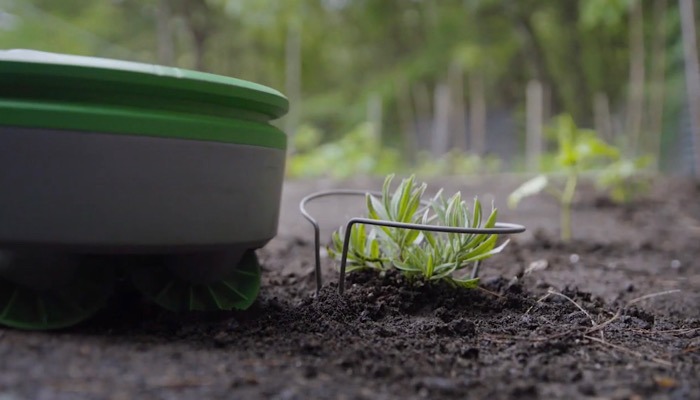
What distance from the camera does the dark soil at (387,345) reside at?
2.23ft

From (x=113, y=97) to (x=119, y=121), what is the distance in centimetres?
5

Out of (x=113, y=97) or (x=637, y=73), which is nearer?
(x=113, y=97)

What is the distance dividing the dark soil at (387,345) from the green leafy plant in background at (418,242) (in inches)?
1.7

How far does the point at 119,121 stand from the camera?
83cm

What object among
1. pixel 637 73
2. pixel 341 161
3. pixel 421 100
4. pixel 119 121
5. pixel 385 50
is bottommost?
pixel 119 121

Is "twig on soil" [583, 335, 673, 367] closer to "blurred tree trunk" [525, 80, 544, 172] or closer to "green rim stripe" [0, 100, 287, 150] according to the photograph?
"green rim stripe" [0, 100, 287, 150]

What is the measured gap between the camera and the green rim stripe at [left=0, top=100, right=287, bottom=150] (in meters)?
0.80

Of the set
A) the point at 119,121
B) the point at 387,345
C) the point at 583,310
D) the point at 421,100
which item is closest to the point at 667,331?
the point at 583,310

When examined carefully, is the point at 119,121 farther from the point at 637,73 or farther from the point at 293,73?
the point at 293,73

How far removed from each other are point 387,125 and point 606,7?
583cm

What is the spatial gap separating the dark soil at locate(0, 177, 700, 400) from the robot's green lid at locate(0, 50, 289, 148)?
321 millimetres

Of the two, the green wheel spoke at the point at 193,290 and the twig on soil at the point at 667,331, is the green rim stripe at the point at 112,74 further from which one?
the twig on soil at the point at 667,331

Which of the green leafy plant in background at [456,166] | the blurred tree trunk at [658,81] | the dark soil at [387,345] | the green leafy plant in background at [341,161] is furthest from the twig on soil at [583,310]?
the green leafy plant in background at [456,166]

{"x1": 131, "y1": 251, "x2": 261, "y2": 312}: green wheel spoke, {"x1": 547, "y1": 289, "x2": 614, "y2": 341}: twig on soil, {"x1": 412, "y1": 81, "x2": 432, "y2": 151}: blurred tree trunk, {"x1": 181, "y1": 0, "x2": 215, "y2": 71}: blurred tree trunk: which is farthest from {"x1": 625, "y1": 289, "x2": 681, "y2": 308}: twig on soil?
{"x1": 412, "y1": 81, "x2": 432, "y2": 151}: blurred tree trunk
